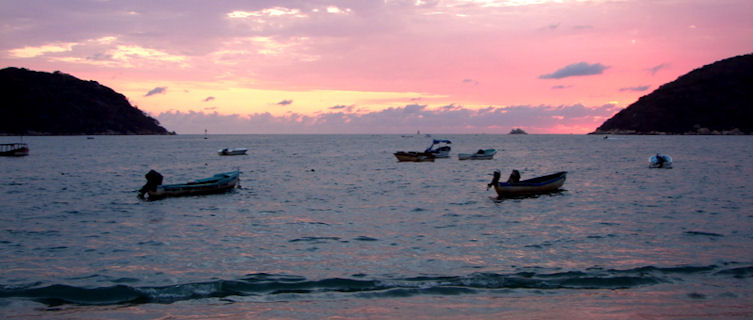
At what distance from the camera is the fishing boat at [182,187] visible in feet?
107

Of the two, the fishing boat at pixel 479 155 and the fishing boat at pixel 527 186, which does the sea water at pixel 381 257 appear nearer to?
the fishing boat at pixel 527 186

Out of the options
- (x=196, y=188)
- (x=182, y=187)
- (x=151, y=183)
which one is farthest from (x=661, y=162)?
(x=151, y=183)

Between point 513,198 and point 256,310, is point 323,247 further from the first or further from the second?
point 513,198

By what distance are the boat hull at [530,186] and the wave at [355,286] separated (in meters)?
17.1

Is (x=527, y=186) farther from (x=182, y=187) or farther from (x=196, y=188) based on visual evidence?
(x=182, y=187)

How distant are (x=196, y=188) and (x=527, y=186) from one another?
65.0 ft

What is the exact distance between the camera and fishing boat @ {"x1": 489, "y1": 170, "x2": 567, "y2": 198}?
→ 105ft

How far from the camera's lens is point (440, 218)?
2517cm

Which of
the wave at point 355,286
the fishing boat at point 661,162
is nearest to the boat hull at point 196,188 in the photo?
the wave at point 355,286

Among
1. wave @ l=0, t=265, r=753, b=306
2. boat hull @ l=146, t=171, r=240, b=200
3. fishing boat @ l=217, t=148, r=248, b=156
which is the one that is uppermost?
fishing boat @ l=217, t=148, r=248, b=156

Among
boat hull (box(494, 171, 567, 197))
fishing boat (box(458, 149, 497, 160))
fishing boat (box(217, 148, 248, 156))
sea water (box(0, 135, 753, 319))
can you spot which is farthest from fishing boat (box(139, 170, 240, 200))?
fishing boat (box(217, 148, 248, 156))

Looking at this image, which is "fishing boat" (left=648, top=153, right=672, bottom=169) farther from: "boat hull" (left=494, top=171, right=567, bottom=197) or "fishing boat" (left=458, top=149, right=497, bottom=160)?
"boat hull" (left=494, top=171, right=567, bottom=197)

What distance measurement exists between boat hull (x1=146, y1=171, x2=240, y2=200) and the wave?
19.2 m

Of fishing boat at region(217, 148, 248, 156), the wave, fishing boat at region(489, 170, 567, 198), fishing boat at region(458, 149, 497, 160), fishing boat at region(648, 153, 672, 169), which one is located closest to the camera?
the wave
